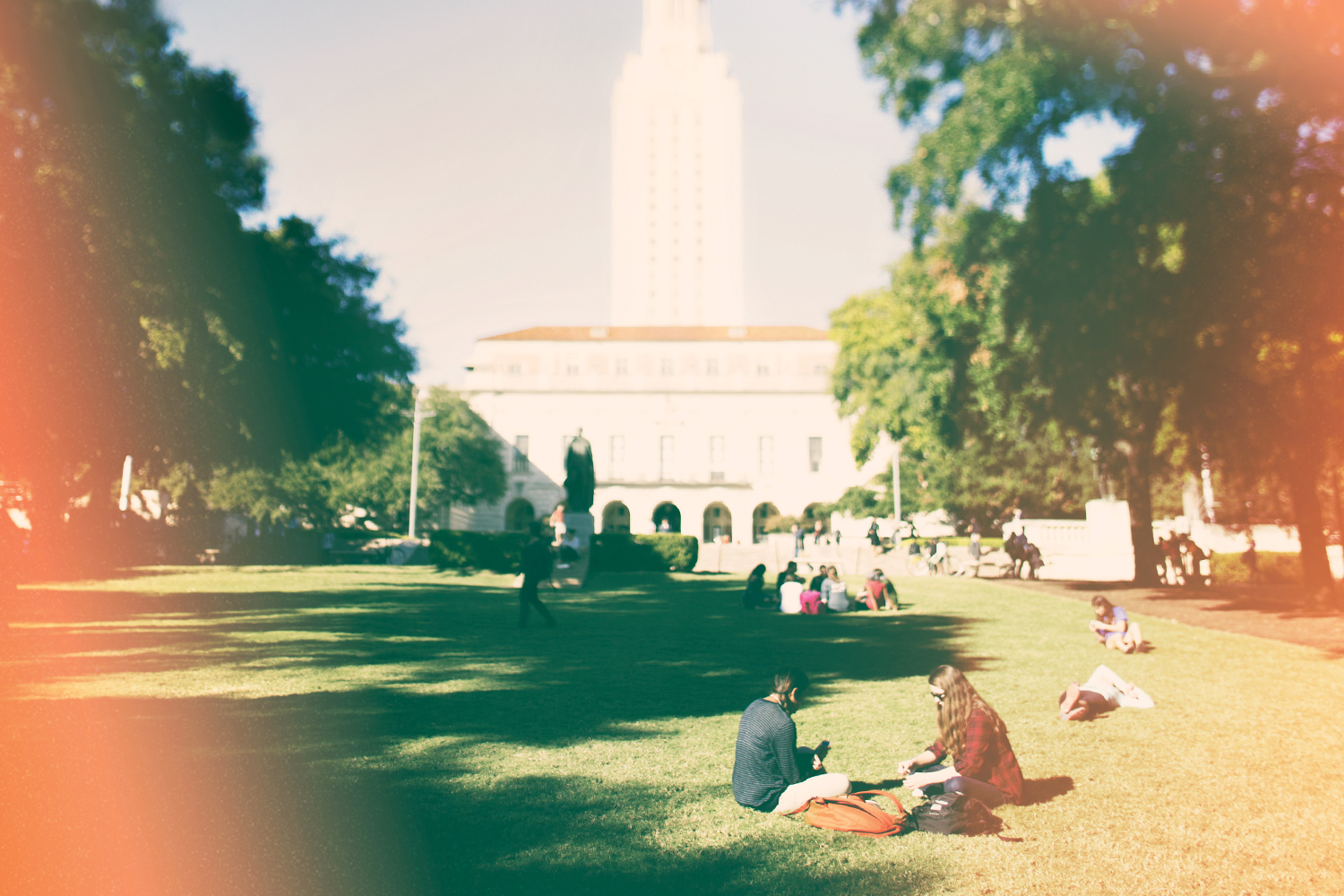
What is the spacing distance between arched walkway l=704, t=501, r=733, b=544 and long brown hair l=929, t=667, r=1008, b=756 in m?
58.2

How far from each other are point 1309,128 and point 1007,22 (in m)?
4.88

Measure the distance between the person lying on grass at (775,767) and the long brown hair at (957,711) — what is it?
2.38ft

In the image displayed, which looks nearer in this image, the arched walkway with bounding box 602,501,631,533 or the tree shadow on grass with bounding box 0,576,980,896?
the tree shadow on grass with bounding box 0,576,980,896

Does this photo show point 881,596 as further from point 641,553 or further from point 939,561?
point 939,561

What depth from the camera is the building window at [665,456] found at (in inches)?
2484

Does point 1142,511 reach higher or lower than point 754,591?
higher

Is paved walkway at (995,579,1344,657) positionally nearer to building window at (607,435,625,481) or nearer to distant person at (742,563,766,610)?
distant person at (742,563,766,610)

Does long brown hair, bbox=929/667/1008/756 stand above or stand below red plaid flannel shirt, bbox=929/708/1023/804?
above

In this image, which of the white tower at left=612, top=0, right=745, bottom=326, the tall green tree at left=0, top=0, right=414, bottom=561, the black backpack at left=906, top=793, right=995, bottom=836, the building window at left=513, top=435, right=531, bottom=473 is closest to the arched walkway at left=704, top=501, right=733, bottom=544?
the building window at left=513, top=435, right=531, bottom=473

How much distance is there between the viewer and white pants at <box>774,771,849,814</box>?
5.12 metres

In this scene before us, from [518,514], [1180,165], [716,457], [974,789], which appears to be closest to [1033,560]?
[1180,165]

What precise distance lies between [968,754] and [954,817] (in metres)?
0.50

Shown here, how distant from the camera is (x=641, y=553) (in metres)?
27.0

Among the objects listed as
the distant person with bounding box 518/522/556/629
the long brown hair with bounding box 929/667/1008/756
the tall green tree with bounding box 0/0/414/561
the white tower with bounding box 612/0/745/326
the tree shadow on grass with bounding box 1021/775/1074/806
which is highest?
the white tower with bounding box 612/0/745/326
